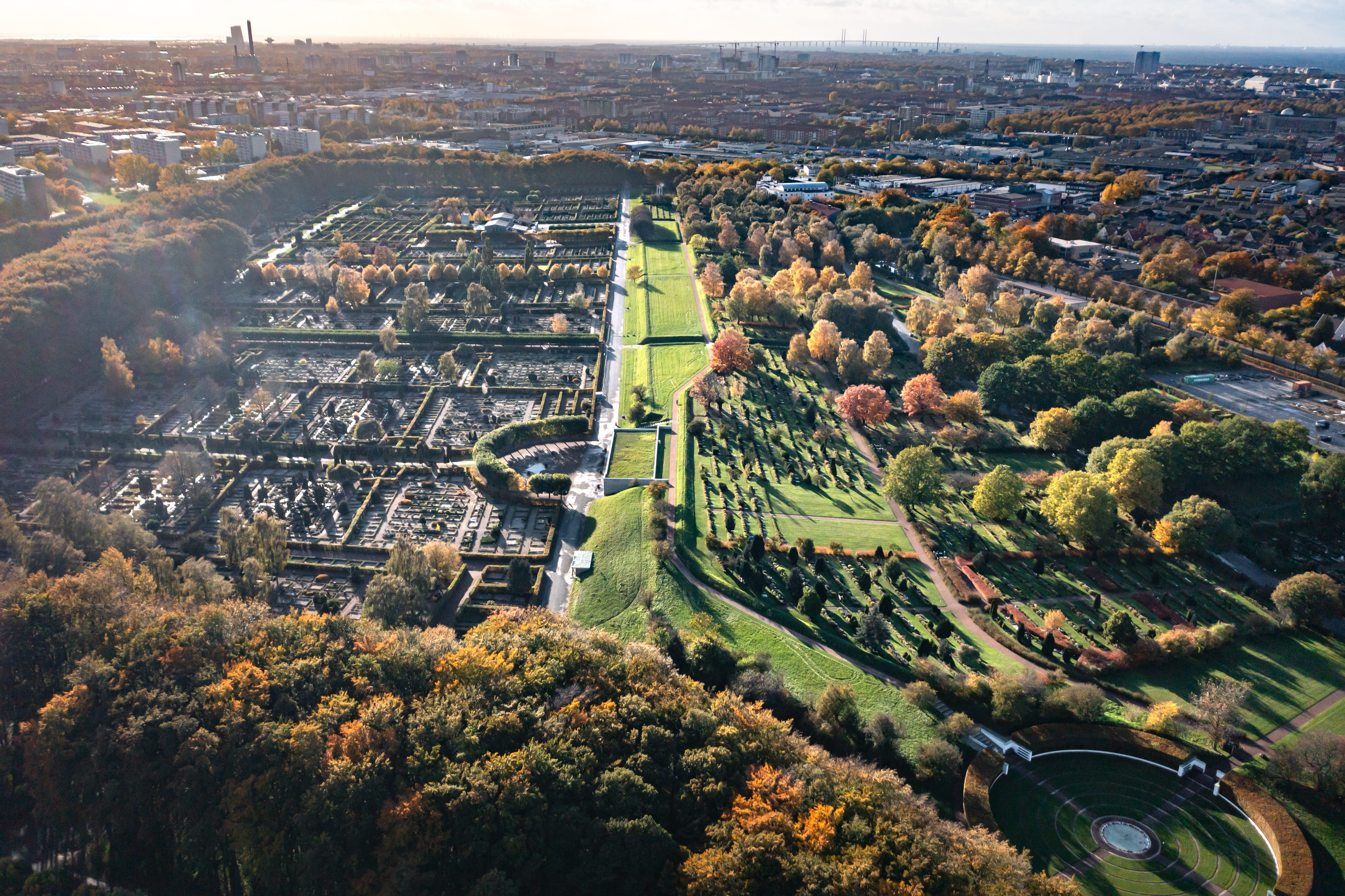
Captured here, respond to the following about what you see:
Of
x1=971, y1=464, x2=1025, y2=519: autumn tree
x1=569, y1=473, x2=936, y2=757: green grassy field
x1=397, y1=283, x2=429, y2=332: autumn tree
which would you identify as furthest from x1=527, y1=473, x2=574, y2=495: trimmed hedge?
x1=397, y1=283, x2=429, y2=332: autumn tree

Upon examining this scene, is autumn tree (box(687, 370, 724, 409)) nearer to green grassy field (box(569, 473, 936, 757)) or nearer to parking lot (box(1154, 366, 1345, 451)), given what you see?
green grassy field (box(569, 473, 936, 757))

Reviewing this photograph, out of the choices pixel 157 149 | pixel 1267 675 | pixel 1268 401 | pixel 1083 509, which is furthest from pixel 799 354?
pixel 157 149

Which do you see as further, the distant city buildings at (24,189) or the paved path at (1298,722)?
the distant city buildings at (24,189)

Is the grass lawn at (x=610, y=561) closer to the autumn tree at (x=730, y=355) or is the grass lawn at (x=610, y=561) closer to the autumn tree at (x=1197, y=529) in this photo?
the autumn tree at (x=730, y=355)

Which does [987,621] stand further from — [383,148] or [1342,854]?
[383,148]

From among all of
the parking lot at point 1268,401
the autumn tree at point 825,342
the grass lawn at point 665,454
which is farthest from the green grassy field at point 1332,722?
the autumn tree at point 825,342

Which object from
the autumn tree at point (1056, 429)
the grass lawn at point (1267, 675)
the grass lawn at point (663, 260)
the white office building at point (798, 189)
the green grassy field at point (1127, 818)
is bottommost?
the green grassy field at point (1127, 818)

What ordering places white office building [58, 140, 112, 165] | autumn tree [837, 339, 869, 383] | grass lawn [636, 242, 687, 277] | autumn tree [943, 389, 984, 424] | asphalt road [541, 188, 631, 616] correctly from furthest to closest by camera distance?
white office building [58, 140, 112, 165] < grass lawn [636, 242, 687, 277] < autumn tree [837, 339, 869, 383] < autumn tree [943, 389, 984, 424] < asphalt road [541, 188, 631, 616]

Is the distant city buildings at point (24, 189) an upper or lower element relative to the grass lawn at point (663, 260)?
upper
